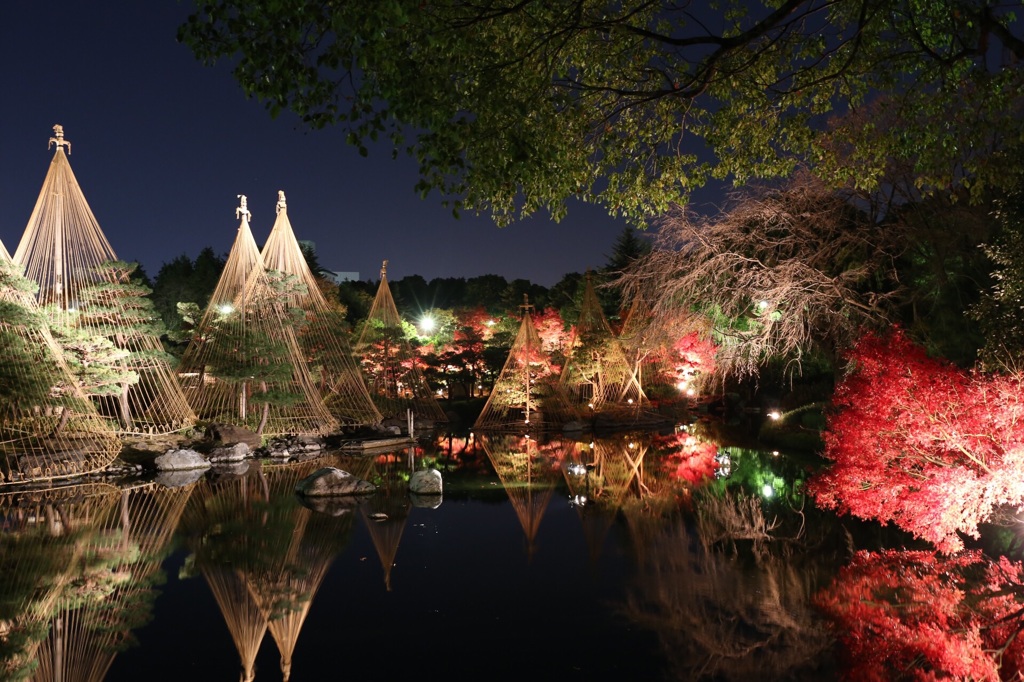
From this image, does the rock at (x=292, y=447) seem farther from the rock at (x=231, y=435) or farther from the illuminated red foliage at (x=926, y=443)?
the illuminated red foliage at (x=926, y=443)

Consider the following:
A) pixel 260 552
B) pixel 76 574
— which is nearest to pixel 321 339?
pixel 260 552

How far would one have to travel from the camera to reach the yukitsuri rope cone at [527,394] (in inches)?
854

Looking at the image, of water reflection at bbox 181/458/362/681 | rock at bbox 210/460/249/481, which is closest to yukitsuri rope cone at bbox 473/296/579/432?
rock at bbox 210/460/249/481

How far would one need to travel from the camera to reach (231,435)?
52.0 ft

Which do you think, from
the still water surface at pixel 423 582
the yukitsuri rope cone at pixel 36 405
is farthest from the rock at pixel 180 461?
the still water surface at pixel 423 582

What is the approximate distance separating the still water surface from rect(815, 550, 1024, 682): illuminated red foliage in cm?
25

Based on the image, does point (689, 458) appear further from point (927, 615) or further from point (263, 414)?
point (263, 414)

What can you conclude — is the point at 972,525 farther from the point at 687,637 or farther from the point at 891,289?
the point at 891,289

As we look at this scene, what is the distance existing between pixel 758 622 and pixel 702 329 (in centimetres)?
691

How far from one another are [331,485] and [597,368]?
1225cm

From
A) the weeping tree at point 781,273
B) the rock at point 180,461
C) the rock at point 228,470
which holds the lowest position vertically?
the rock at point 228,470

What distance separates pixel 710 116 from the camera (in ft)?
23.6

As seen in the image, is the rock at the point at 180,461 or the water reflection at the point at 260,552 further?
the rock at the point at 180,461

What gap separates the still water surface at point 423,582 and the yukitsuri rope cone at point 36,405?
3.30 feet
